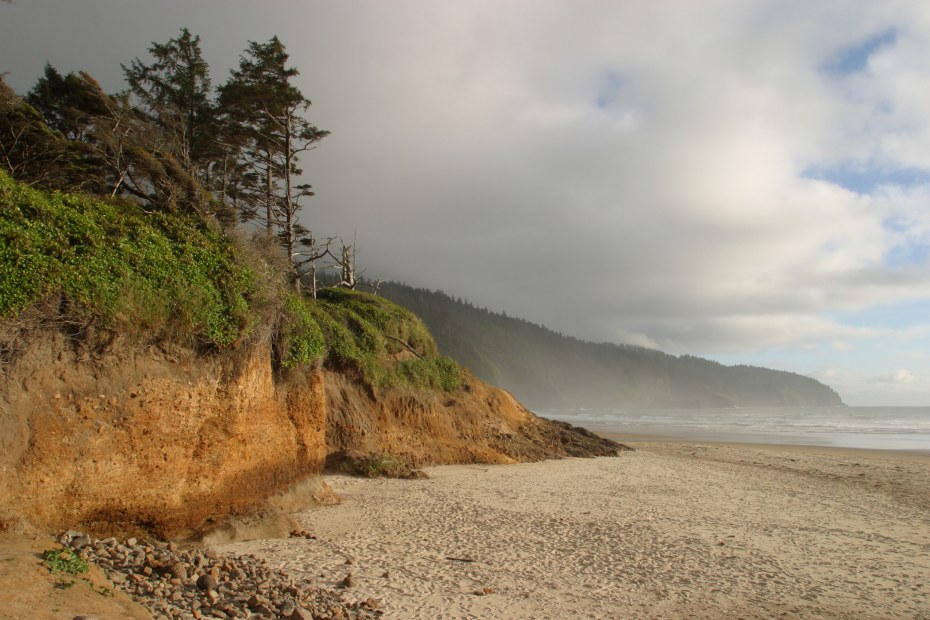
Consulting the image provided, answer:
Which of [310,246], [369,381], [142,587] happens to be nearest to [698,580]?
[142,587]

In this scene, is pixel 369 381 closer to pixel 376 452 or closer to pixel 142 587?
pixel 376 452

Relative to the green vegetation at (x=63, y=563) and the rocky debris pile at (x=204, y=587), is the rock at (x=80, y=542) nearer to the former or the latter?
the rocky debris pile at (x=204, y=587)

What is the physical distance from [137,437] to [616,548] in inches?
304

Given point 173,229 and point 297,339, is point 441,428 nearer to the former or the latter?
point 297,339

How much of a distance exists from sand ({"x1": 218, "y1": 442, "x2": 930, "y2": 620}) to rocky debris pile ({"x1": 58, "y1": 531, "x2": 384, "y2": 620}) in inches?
32.7

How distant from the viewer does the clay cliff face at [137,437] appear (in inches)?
254

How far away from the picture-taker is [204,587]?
575 centimetres

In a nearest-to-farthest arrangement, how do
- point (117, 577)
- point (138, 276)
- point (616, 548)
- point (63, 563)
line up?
point (63, 563), point (117, 577), point (138, 276), point (616, 548)

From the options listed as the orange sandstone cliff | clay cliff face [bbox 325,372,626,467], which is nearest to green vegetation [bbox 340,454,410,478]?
clay cliff face [bbox 325,372,626,467]

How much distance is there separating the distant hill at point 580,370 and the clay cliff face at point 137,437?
76.9 m

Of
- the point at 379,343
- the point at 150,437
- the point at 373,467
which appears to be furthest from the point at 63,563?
the point at 379,343

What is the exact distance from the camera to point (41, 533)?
245 inches

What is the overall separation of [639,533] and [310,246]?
16435 millimetres

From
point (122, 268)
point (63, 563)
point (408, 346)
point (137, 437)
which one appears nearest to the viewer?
point (63, 563)
